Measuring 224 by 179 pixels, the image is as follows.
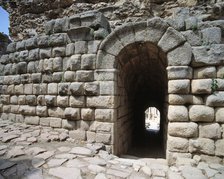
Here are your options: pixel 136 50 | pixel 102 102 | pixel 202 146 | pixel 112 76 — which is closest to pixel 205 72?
pixel 202 146

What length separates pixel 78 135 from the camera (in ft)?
12.7

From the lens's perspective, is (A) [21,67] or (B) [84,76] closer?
(B) [84,76]

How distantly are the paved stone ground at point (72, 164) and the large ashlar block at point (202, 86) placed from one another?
4.15 ft

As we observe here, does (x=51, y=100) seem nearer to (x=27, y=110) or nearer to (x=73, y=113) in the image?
(x=73, y=113)

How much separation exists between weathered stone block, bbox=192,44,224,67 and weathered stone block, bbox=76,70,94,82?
215 cm

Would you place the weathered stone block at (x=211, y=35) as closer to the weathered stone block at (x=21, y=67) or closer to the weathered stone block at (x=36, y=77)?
the weathered stone block at (x=36, y=77)

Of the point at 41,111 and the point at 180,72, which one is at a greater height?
the point at 180,72

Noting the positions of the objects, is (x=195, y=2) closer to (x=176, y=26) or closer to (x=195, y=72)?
(x=176, y=26)

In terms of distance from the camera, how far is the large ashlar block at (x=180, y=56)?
3.17 meters

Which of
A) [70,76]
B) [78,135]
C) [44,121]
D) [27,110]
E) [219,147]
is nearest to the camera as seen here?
[219,147]

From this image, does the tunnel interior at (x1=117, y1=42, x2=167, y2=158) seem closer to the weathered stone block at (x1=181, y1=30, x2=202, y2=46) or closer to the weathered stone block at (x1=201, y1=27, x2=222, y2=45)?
the weathered stone block at (x1=181, y1=30, x2=202, y2=46)

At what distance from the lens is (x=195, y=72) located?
320cm

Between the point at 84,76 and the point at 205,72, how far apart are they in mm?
2494

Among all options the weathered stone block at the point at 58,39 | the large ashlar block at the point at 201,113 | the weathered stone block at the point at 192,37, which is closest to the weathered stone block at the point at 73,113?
the weathered stone block at the point at 58,39
